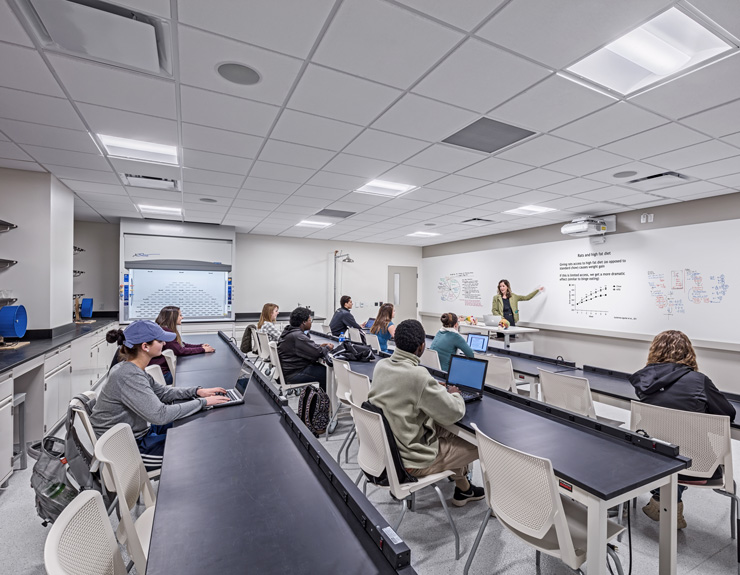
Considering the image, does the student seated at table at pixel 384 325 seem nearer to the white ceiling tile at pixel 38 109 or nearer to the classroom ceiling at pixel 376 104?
the classroom ceiling at pixel 376 104

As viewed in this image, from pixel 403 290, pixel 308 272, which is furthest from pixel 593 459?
pixel 403 290

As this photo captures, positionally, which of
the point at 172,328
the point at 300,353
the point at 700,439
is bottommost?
the point at 700,439

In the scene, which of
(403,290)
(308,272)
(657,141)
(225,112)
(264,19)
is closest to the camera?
(264,19)

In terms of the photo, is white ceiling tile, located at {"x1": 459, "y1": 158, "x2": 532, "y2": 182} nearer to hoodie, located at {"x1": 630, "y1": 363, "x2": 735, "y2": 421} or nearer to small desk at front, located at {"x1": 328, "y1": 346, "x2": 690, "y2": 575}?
hoodie, located at {"x1": 630, "y1": 363, "x2": 735, "y2": 421}

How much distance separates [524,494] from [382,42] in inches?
82.8

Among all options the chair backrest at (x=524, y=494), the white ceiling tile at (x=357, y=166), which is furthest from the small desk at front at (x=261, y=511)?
the white ceiling tile at (x=357, y=166)

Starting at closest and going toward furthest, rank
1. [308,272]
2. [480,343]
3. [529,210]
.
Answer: [480,343]
[529,210]
[308,272]

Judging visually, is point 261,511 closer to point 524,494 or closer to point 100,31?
point 524,494

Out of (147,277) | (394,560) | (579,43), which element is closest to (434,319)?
(147,277)

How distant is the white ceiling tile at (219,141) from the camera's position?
2847mm

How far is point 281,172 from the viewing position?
151 inches

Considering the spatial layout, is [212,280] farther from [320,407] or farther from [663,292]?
[663,292]

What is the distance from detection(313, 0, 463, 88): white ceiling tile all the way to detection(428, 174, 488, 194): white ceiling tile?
191 cm

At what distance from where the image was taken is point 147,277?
21.4ft
